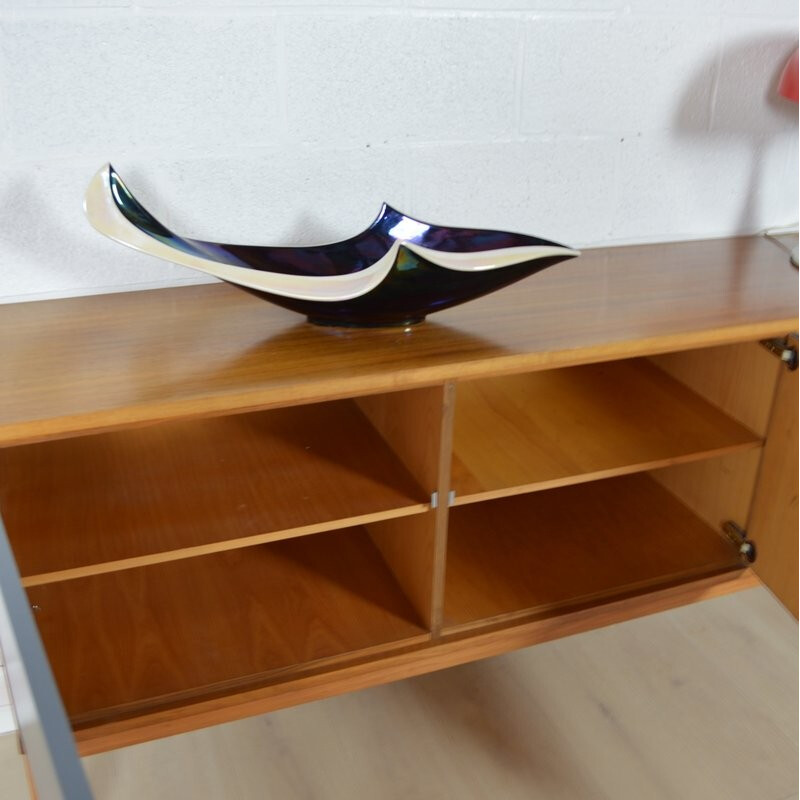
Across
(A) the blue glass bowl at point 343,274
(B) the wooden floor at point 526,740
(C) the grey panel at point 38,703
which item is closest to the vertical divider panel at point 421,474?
(A) the blue glass bowl at point 343,274

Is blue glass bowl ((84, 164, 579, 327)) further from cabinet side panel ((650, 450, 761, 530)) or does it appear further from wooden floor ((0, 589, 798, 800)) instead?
wooden floor ((0, 589, 798, 800))

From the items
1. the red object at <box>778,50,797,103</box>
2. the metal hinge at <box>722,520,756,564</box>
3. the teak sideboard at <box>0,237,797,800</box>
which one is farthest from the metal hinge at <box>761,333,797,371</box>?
the red object at <box>778,50,797,103</box>

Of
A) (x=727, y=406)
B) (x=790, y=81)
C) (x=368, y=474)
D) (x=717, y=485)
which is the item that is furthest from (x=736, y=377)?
(x=368, y=474)

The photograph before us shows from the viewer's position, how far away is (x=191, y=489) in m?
1.14

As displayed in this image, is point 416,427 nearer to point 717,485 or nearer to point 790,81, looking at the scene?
point 717,485

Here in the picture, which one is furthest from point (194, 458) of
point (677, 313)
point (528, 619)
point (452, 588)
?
point (677, 313)

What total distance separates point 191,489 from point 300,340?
0.24 metres

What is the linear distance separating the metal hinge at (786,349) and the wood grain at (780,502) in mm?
17

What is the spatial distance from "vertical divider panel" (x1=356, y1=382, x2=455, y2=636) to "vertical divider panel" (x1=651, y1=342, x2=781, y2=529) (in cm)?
52

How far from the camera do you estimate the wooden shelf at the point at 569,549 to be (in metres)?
1.32

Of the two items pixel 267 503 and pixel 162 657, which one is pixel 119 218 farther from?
pixel 162 657

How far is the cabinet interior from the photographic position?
110 centimetres

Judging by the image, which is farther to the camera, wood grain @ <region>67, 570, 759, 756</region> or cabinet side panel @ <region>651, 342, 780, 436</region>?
cabinet side panel @ <region>651, 342, 780, 436</region>

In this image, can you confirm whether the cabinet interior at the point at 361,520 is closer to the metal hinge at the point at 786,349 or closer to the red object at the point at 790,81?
the metal hinge at the point at 786,349
